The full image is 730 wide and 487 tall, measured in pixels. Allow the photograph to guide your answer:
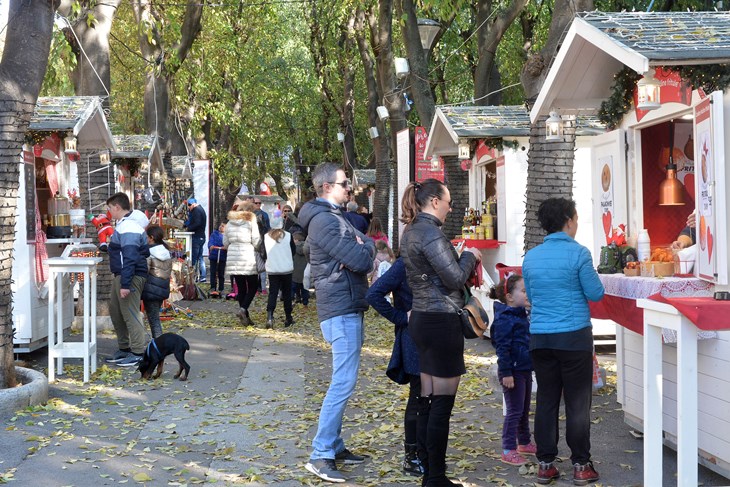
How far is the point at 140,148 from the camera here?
68.9 ft

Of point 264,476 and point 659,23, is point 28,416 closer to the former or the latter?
point 264,476

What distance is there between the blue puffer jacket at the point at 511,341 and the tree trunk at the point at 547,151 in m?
3.21

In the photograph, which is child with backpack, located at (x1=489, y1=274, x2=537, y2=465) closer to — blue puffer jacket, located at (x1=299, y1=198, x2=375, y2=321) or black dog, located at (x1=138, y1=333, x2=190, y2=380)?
blue puffer jacket, located at (x1=299, y1=198, x2=375, y2=321)

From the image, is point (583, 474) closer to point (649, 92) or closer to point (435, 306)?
point (435, 306)

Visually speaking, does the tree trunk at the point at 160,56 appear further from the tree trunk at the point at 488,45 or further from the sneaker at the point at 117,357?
the sneaker at the point at 117,357

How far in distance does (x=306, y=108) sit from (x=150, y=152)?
24.9 meters

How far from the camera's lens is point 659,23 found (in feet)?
26.1

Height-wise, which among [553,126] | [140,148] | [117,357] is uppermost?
[140,148]

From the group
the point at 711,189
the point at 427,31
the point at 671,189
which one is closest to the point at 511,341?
the point at 711,189

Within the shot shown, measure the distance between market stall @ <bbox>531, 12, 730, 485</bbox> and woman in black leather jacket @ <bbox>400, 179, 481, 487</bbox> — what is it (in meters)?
1.10

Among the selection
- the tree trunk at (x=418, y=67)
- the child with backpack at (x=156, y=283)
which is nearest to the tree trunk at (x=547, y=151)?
the child with backpack at (x=156, y=283)

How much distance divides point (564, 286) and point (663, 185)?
289 cm

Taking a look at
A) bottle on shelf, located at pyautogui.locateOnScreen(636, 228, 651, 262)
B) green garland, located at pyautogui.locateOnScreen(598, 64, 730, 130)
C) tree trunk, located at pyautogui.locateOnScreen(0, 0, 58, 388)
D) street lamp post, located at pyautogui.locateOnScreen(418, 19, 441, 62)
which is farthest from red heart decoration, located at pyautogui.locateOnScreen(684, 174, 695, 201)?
street lamp post, located at pyautogui.locateOnScreen(418, 19, 441, 62)

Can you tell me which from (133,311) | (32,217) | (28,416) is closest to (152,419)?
(28,416)
